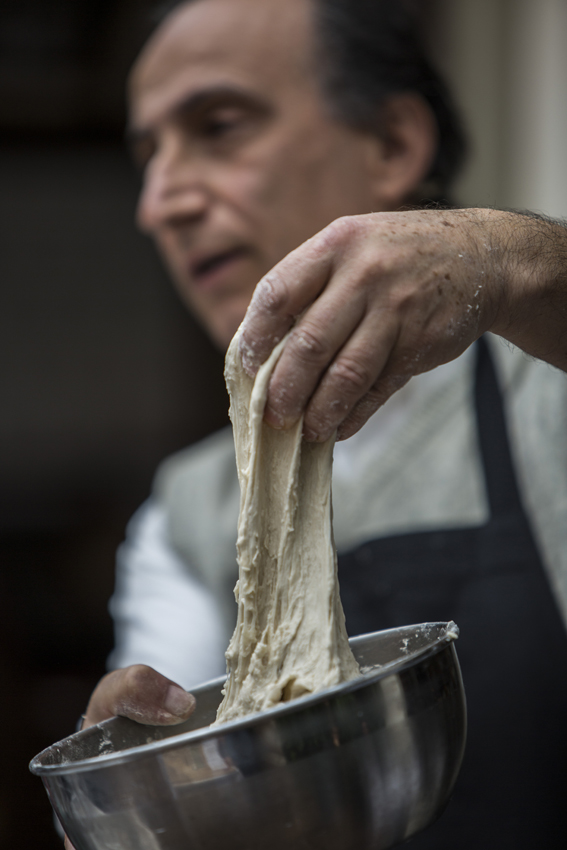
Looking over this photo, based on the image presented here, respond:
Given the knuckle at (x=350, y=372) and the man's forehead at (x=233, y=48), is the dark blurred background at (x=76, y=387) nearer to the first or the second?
the man's forehead at (x=233, y=48)

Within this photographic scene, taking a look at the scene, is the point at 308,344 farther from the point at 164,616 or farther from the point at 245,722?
the point at 164,616

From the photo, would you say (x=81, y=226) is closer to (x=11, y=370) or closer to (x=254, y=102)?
(x=11, y=370)

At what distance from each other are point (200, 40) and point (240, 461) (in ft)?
2.63

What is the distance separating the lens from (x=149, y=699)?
47 centimetres

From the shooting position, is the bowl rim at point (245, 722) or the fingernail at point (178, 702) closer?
the bowl rim at point (245, 722)

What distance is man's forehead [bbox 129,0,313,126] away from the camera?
1.04 m

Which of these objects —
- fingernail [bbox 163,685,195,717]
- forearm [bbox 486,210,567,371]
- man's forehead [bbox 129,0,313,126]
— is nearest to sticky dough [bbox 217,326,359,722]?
fingernail [bbox 163,685,195,717]

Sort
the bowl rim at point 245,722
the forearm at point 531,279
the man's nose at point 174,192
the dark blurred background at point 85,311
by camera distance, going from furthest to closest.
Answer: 1. the dark blurred background at point 85,311
2. the man's nose at point 174,192
3. the forearm at point 531,279
4. the bowl rim at point 245,722

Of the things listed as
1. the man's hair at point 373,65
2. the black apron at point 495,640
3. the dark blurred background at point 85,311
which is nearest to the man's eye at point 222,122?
the man's hair at point 373,65

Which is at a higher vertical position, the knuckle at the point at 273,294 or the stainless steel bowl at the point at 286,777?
the knuckle at the point at 273,294

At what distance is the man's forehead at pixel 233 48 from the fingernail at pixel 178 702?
2.89 ft

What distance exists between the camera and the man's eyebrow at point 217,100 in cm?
102

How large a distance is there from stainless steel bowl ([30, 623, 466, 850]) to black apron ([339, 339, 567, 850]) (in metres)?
0.61

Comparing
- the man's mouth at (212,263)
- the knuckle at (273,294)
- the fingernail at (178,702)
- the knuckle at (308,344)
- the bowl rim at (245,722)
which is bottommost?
the fingernail at (178,702)
